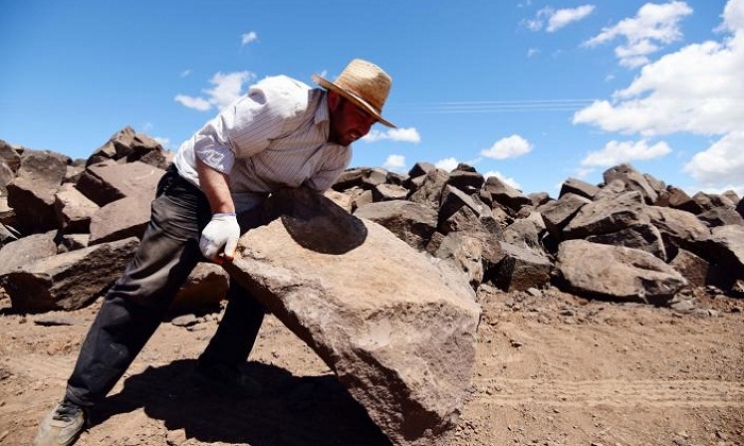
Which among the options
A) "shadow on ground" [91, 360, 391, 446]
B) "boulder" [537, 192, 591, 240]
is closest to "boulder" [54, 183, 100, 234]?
"shadow on ground" [91, 360, 391, 446]

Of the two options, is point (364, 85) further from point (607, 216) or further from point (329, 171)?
point (607, 216)

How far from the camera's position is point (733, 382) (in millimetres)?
3725

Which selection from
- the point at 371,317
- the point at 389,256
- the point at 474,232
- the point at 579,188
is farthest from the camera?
the point at 579,188

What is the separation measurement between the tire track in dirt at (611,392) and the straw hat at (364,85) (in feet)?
6.70

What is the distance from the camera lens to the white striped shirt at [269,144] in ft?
7.52

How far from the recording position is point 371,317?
7.41 feet

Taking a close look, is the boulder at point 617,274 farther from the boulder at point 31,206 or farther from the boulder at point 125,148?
the boulder at point 125,148

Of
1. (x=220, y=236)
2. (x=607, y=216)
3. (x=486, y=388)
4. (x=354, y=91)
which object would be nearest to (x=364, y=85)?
(x=354, y=91)

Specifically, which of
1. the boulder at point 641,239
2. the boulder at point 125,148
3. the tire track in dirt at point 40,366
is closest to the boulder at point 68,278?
the tire track in dirt at point 40,366

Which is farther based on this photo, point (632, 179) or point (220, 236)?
point (632, 179)

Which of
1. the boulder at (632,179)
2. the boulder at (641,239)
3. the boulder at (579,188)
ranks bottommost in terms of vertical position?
the boulder at (641,239)

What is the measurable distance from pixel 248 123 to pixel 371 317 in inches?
42.5

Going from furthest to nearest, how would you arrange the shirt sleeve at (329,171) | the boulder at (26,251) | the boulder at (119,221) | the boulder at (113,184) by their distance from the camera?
the boulder at (113,184) < the boulder at (26,251) < the boulder at (119,221) < the shirt sleeve at (329,171)

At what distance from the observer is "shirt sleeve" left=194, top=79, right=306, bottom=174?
228 cm
